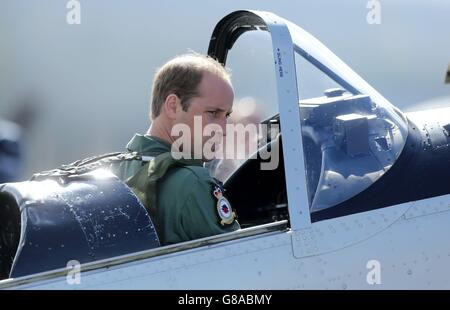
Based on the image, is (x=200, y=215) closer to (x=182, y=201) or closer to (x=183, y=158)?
(x=182, y=201)

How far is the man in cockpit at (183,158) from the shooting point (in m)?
2.39

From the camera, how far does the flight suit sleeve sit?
2.38 meters

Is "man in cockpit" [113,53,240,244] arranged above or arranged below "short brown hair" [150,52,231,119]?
below

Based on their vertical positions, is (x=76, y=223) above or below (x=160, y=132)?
below

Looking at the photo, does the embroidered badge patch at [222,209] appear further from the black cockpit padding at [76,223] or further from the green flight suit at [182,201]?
the black cockpit padding at [76,223]

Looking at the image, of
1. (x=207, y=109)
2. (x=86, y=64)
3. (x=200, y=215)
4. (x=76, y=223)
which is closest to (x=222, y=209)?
(x=200, y=215)

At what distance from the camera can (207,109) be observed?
2561 millimetres

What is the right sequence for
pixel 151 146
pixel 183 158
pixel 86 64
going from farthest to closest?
1. pixel 86 64
2. pixel 151 146
3. pixel 183 158

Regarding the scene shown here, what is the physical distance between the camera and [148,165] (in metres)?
2.51

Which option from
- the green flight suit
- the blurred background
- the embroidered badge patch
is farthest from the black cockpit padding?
the blurred background

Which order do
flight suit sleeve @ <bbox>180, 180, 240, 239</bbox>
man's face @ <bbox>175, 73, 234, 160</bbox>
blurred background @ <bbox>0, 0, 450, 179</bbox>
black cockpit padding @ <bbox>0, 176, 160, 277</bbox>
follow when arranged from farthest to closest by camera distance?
blurred background @ <bbox>0, 0, 450, 179</bbox> → man's face @ <bbox>175, 73, 234, 160</bbox> → flight suit sleeve @ <bbox>180, 180, 240, 239</bbox> → black cockpit padding @ <bbox>0, 176, 160, 277</bbox>

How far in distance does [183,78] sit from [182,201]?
0.45 meters

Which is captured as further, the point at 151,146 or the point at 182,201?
the point at 151,146

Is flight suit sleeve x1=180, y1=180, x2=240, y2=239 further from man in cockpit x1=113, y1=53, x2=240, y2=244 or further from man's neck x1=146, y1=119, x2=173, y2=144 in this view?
man's neck x1=146, y1=119, x2=173, y2=144
